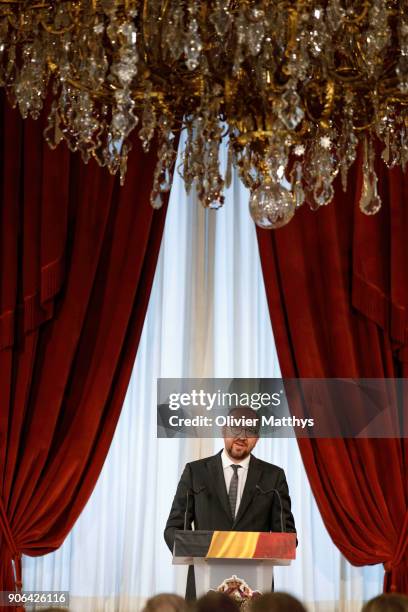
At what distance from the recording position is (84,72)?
3.43m

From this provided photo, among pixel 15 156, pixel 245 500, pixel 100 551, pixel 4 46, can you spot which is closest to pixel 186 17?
pixel 4 46

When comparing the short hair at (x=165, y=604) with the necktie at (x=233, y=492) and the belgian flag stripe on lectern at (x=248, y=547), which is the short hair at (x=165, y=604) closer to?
the belgian flag stripe on lectern at (x=248, y=547)

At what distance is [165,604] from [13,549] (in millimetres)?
2631

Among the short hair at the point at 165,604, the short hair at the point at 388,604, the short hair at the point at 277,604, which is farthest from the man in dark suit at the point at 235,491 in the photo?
the short hair at the point at 277,604

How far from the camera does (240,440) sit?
204 inches

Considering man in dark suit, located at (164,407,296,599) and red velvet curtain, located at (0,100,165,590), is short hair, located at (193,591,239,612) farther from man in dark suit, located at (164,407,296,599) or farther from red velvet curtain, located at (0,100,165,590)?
red velvet curtain, located at (0,100,165,590)

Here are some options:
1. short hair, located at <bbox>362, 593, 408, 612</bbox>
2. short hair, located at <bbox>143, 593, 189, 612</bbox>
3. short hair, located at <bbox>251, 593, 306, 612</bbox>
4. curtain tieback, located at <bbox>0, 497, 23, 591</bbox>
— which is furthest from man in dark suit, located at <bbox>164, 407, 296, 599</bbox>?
short hair, located at <bbox>251, 593, 306, 612</bbox>

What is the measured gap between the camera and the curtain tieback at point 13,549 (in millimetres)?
5004

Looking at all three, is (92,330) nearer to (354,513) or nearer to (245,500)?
(245,500)

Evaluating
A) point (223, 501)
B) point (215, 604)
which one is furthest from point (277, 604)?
point (223, 501)

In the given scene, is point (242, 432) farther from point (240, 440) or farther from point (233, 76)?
point (233, 76)

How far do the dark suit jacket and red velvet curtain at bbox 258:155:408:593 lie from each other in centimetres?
24

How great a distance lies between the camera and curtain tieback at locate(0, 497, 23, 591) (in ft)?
16.4

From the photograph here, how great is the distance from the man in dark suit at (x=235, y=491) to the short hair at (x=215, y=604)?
2357mm
